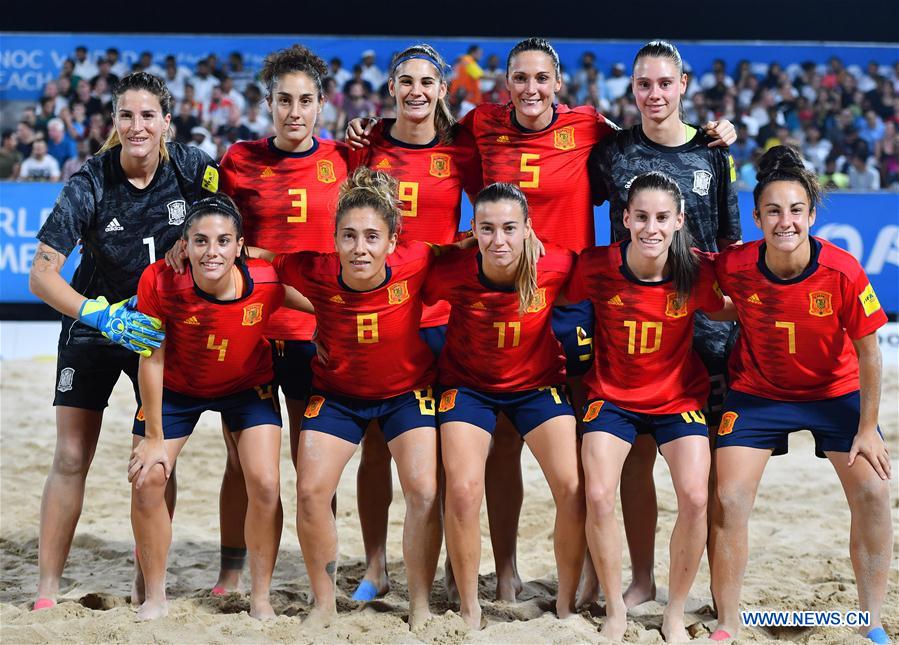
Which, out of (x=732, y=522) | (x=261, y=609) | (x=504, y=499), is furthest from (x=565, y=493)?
(x=261, y=609)

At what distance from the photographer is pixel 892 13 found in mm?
11562

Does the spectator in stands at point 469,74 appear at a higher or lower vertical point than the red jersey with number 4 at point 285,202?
higher

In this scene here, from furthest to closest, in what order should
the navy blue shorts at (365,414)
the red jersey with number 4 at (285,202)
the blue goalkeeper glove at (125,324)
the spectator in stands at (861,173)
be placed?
the spectator in stands at (861,173), the red jersey with number 4 at (285,202), the navy blue shorts at (365,414), the blue goalkeeper glove at (125,324)

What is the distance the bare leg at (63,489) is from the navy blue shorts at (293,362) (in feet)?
2.50

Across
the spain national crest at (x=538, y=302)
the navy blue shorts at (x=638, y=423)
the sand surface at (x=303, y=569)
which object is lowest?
the sand surface at (x=303, y=569)

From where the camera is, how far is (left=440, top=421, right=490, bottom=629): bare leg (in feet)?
12.6

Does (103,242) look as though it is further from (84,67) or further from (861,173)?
(861,173)

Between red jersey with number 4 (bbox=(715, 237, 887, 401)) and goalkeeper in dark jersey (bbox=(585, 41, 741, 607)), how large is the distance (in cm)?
27

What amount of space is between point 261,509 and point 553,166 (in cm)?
185

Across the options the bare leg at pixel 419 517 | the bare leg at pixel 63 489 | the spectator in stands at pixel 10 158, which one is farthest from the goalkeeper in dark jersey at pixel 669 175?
the spectator in stands at pixel 10 158

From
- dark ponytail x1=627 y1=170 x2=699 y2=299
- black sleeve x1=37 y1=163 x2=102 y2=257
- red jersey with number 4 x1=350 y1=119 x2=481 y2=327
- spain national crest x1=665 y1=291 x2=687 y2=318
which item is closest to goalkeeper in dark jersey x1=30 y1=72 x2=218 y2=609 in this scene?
black sleeve x1=37 y1=163 x2=102 y2=257

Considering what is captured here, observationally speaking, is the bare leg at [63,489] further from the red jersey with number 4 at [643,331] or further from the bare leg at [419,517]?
the red jersey with number 4 at [643,331]

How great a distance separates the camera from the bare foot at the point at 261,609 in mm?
3973

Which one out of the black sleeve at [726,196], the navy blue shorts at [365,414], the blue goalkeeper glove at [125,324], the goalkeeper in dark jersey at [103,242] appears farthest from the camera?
the black sleeve at [726,196]
